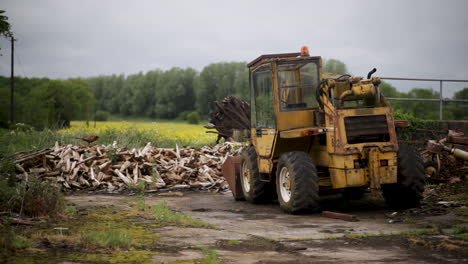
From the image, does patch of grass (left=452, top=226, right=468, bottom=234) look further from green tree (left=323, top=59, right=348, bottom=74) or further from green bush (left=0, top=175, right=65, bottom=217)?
green tree (left=323, top=59, right=348, bottom=74)

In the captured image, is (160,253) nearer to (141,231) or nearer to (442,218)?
(141,231)

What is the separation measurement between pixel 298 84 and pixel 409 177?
9.60 feet

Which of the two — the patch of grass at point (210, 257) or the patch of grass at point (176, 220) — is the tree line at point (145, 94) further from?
the patch of grass at point (210, 257)

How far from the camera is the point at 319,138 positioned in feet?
38.6

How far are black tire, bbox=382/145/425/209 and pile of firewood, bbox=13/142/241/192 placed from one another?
6799 mm

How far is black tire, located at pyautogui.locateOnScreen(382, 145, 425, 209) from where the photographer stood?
10789mm

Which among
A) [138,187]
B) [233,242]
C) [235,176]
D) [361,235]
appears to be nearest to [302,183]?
[361,235]

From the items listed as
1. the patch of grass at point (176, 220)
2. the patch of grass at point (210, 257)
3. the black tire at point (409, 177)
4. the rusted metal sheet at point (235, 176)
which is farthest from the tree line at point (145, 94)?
the patch of grass at point (210, 257)

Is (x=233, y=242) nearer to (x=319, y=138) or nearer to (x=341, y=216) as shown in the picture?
(x=341, y=216)

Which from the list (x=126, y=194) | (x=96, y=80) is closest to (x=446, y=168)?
(x=126, y=194)

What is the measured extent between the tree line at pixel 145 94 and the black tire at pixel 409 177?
49594 mm

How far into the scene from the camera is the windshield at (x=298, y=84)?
467 inches

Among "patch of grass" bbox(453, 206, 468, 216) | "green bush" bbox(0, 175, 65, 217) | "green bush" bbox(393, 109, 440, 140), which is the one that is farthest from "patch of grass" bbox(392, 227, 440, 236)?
"green bush" bbox(393, 109, 440, 140)

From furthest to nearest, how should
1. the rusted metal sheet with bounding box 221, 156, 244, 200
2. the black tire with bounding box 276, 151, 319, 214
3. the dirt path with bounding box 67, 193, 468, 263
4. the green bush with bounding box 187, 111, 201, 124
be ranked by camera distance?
the green bush with bounding box 187, 111, 201, 124 → the rusted metal sheet with bounding box 221, 156, 244, 200 → the black tire with bounding box 276, 151, 319, 214 → the dirt path with bounding box 67, 193, 468, 263
